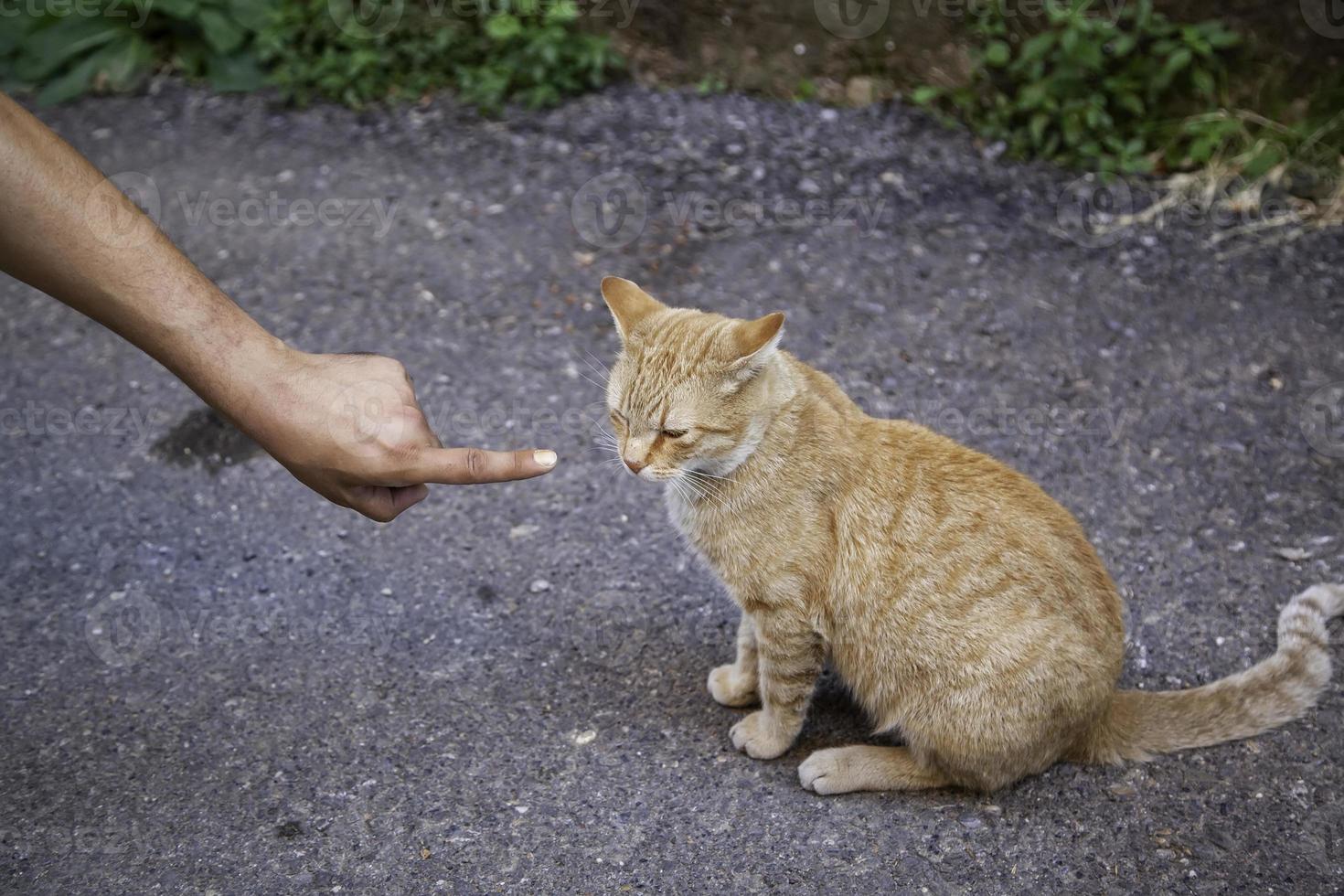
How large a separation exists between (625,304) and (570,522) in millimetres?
1230

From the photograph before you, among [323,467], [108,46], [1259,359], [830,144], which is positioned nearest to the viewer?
[323,467]

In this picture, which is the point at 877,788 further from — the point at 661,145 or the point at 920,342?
the point at 661,145

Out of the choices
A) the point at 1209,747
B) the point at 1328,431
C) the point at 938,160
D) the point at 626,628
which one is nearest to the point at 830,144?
the point at 938,160

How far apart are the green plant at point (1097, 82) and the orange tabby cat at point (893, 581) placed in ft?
10.5

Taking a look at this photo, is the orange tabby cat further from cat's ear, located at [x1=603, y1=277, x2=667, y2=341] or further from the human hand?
the human hand

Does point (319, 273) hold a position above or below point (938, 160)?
below

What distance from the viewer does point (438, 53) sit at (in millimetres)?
6496

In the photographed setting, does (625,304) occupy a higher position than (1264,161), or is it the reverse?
(1264,161)

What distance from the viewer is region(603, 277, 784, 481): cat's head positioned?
3.09 m

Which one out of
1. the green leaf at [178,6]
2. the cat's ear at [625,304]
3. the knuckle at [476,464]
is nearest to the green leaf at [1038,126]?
the cat's ear at [625,304]

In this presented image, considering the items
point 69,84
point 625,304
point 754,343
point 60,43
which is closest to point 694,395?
point 754,343

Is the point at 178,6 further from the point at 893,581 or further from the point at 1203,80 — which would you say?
the point at 893,581

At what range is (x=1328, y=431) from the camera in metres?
4.51

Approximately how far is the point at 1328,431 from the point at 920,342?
64.3 inches
